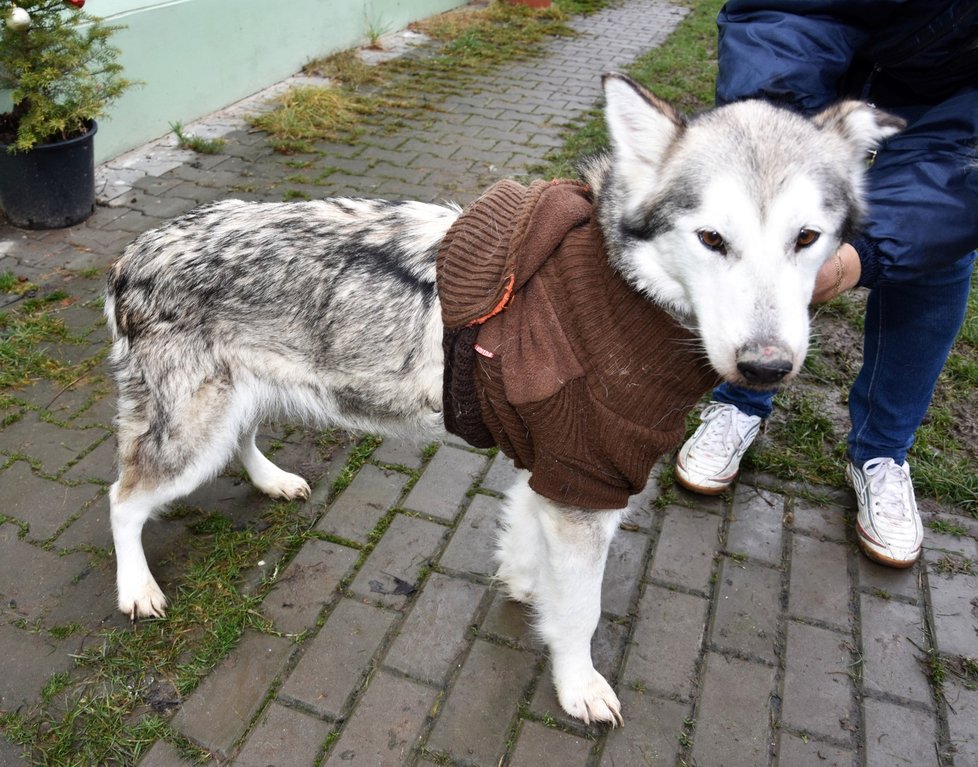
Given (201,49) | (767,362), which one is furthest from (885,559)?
(201,49)

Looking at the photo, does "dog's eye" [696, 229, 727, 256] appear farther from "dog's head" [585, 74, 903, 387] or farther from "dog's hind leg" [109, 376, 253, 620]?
"dog's hind leg" [109, 376, 253, 620]

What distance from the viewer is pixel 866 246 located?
229cm

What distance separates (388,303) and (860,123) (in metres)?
1.49

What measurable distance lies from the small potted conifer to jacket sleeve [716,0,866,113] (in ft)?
13.9

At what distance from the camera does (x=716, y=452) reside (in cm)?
337

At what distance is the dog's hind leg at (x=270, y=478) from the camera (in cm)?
328

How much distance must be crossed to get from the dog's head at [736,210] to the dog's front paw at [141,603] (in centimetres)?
210

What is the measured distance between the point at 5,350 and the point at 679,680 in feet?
12.1

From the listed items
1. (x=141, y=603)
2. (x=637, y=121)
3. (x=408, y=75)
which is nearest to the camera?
(x=637, y=121)

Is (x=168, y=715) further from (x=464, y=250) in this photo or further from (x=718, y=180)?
(x=718, y=180)

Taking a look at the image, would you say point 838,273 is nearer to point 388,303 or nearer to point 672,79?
point 388,303

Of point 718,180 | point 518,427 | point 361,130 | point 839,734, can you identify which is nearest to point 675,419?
point 518,427

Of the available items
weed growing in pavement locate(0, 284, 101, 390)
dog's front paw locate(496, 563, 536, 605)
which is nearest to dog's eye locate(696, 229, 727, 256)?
dog's front paw locate(496, 563, 536, 605)

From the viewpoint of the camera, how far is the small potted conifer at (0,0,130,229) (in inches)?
183
